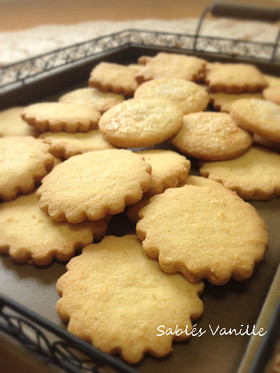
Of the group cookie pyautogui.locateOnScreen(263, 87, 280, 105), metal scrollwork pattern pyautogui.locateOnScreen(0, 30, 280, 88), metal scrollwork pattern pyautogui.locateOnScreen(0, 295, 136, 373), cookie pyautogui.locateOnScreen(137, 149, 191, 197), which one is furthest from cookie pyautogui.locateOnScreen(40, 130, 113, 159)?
cookie pyautogui.locateOnScreen(263, 87, 280, 105)

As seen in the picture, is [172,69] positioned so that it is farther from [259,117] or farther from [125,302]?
[125,302]

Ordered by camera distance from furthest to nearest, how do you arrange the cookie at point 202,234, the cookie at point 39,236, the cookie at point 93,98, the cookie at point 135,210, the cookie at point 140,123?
the cookie at point 93,98 → the cookie at point 140,123 → the cookie at point 135,210 → the cookie at point 39,236 → the cookie at point 202,234

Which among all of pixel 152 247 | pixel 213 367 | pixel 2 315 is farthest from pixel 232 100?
pixel 2 315

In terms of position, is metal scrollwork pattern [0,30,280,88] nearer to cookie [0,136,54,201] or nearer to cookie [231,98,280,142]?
cookie [0,136,54,201]

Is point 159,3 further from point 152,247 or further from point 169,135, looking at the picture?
point 152,247

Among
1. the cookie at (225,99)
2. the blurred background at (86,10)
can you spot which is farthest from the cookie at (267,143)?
the blurred background at (86,10)

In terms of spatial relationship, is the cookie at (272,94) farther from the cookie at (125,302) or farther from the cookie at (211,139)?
the cookie at (125,302)

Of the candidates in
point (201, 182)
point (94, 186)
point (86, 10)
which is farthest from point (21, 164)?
point (86, 10)
